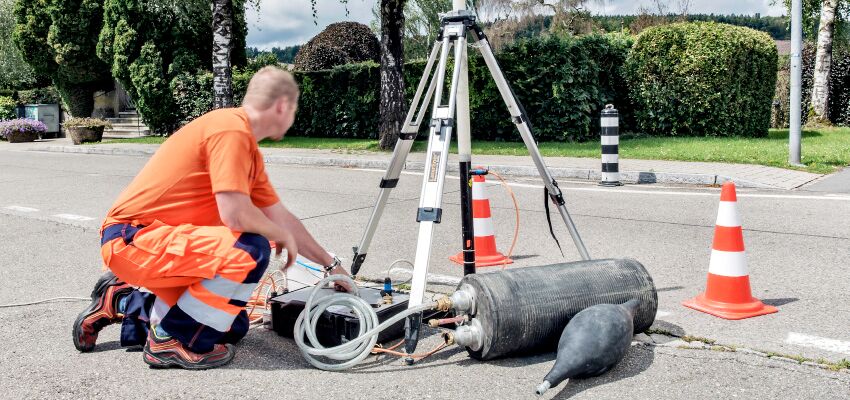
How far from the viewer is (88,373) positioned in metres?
3.51

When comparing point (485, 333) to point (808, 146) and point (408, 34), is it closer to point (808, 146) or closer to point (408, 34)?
point (808, 146)

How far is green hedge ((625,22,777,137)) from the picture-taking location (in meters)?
15.7

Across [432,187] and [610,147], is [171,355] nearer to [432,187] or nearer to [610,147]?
[432,187]

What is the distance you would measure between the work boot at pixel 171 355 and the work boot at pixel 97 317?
379mm

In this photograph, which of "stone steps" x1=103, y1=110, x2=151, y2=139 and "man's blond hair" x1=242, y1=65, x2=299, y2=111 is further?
"stone steps" x1=103, y1=110, x2=151, y2=139

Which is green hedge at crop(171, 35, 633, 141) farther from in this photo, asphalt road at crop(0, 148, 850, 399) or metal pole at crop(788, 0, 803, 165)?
asphalt road at crop(0, 148, 850, 399)

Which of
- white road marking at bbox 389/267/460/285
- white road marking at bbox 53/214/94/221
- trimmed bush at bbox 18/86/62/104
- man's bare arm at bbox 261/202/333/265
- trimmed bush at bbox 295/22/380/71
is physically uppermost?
trimmed bush at bbox 295/22/380/71

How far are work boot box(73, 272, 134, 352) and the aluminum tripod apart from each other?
1.45m

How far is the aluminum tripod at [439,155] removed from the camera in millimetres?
3731

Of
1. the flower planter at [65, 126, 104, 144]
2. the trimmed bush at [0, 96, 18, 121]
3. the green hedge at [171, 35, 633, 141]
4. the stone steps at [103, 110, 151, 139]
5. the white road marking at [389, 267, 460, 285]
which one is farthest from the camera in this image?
the trimmed bush at [0, 96, 18, 121]

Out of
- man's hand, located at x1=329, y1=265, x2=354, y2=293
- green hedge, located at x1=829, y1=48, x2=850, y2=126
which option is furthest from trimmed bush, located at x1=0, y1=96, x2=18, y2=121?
man's hand, located at x1=329, y1=265, x2=354, y2=293

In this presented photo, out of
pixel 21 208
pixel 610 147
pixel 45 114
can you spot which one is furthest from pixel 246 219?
pixel 45 114

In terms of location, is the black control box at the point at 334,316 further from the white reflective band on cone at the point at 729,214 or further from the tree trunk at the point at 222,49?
the tree trunk at the point at 222,49

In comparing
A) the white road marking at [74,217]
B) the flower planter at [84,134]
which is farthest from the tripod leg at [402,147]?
the flower planter at [84,134]
